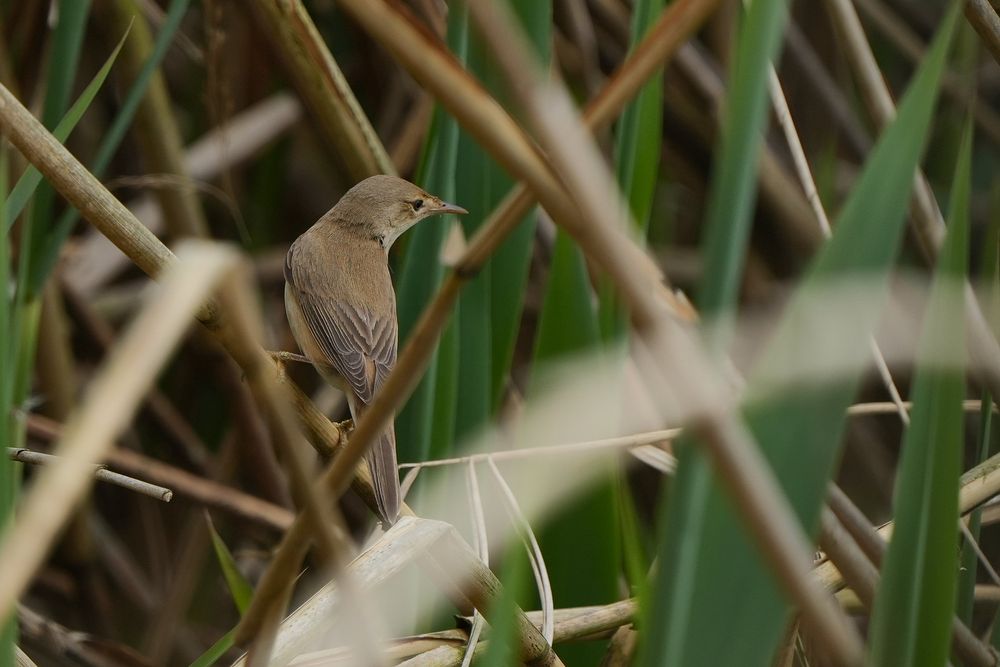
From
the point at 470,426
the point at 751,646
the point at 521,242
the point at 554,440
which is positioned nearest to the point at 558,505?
the point at 554,440

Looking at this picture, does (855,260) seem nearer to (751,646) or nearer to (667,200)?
(751,646)

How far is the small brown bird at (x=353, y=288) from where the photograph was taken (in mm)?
2342

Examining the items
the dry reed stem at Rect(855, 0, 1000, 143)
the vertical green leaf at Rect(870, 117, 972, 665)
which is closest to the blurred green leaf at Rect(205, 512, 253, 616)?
the vertical green leaf at Rect(870, 117, 972, 665)

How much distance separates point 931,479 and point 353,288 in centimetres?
160

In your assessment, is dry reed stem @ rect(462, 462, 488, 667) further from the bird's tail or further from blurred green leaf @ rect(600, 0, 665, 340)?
blurred green leaf @ rect(600, 0, 665, 340)

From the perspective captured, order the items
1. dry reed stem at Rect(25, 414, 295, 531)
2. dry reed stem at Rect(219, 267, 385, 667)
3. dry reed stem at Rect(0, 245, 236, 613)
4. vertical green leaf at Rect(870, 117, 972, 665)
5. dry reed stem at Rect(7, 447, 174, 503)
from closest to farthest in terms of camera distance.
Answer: dry reed stem at Rect(0, 245, 236, 613) < dry reed stem at Rect(219, 267, 385, 667) < vertical green leaf at Rect(870, 117, 972, 665) < dry reed stem at Rect(7, 447, 174, 503) < dry reed stem at Rect(25, 414, 295, 531)

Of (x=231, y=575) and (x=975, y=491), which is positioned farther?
(x=231, y=575)

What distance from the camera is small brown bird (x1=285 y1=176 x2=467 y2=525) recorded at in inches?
92.2

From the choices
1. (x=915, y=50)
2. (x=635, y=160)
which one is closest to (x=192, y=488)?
(x=635, y=160)

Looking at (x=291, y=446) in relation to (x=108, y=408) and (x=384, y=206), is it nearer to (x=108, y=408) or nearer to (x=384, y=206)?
(x=108, y=408)

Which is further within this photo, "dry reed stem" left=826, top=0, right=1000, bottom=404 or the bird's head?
the bird's head

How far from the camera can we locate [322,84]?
2.15 metres

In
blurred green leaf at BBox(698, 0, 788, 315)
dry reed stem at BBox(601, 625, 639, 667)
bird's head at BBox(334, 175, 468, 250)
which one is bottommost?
dry reed stem at BBox(601, 625, 639, 667)

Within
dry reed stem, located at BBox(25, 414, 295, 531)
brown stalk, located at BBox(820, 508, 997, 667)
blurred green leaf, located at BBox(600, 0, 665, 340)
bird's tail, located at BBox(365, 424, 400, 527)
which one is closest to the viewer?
brown stalk, located at BBox(820, 508, 997, 667)
